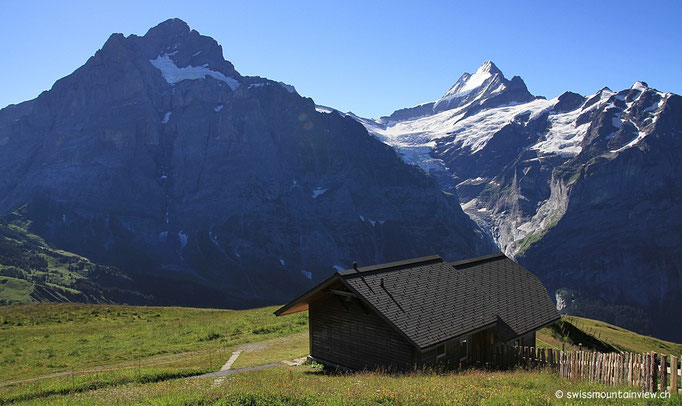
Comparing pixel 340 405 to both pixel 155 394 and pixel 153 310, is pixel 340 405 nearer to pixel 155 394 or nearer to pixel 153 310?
→ pixel 155 394

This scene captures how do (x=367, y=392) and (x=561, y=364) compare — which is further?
(x=561, y=364)

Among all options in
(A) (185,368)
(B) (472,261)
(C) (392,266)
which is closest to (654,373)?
(C) (392,266)

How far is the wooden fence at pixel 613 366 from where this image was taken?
17703 millimetres

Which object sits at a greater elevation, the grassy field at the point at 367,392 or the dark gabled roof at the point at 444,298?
the dark gabled roof at the point at 444,298

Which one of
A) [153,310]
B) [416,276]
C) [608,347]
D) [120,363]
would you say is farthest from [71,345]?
[608,347]

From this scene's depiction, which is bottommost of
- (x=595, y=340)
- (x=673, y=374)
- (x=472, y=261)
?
(x=595, y=340)

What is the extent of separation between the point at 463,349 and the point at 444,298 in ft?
10.3

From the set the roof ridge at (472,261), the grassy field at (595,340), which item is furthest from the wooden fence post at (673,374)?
the grassy field at (595,340)

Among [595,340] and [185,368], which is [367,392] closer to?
[185,368]

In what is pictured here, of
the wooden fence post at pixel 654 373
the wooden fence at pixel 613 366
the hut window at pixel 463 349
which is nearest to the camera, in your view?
the wooden fence at pixel 613 366

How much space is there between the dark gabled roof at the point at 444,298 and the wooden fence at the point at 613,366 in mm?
2924

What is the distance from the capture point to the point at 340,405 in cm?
1630

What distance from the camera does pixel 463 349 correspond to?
94.3 feet

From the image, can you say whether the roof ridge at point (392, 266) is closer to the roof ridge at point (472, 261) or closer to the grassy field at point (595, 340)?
the roof ridge at point (472, 261)
